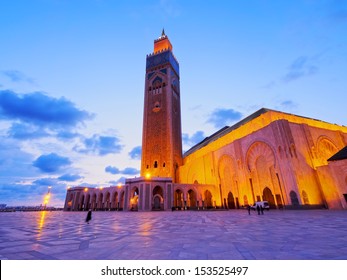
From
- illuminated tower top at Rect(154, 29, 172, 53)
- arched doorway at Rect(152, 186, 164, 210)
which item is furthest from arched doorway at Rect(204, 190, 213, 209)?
illuminated tower top at Rect(154, 29, 172, 53)

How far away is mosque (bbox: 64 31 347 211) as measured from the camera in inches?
782

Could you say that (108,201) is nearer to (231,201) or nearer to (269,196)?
(231,201)

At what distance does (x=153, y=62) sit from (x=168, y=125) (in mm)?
20420

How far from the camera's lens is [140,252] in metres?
3.52

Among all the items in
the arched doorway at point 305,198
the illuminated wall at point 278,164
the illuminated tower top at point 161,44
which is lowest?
the arched doorway at point 305,198

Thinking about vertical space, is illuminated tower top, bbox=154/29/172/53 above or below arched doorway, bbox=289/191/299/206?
above

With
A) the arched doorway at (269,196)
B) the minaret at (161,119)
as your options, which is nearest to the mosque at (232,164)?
the minaret at (161,119)

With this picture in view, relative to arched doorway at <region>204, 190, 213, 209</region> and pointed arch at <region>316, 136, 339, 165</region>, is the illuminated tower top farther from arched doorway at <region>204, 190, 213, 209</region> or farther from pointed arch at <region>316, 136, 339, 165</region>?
pointed arch at <region>316, 136, 339, 165</region>

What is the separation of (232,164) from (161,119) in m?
20.6

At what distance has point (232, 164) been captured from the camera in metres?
29.0

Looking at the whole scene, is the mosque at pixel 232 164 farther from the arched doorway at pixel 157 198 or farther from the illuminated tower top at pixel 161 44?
the arched doorway at pixel 157 198

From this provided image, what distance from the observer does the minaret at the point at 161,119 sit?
40.2 m

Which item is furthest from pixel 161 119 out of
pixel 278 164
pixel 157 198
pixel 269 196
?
pixel 278 164
